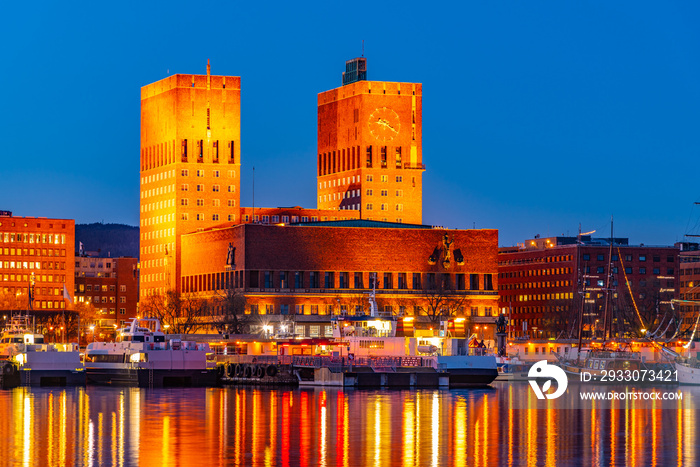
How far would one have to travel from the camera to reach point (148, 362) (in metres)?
139

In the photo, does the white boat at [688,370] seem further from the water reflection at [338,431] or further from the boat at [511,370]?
the water reflection at [338,431]

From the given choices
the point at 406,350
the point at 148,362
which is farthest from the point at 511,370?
the point at 148,362

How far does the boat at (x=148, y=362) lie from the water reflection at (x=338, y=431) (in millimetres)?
20343

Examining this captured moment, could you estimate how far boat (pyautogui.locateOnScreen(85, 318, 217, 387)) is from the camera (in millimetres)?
138625

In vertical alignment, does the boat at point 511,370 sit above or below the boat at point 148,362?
below

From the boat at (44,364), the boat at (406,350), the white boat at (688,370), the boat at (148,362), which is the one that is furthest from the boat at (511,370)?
the boat at (44,364)

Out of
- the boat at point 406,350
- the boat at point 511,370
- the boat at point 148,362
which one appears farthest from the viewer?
the boat at point 511,370

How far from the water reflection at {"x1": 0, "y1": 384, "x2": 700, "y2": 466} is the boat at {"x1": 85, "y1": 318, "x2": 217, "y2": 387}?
2034cm

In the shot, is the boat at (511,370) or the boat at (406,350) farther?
the boat at (511,370)

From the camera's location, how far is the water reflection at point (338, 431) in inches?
2589

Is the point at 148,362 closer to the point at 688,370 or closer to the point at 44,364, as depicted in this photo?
the point at 44,364

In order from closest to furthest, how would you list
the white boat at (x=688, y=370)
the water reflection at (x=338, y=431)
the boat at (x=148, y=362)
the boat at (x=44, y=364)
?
the water reflection at (x=338, y=431) → the boat at (x=148, y=362) → the boat at (x=44, y=364) → the white boat at (x=688, y=370)

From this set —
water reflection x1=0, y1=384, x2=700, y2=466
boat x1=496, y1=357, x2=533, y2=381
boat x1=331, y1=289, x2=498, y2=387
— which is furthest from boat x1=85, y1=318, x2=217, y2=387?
boat x1=496, y1=357, x2=533, y2=381

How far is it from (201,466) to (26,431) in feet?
67.4
